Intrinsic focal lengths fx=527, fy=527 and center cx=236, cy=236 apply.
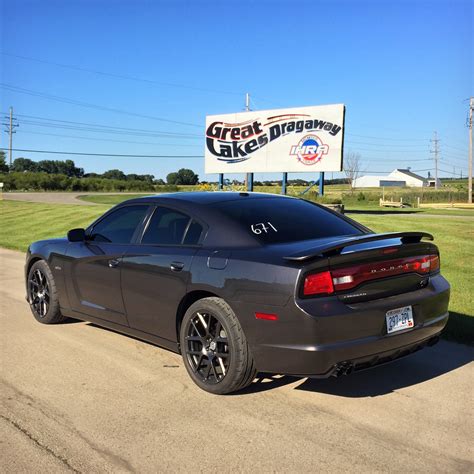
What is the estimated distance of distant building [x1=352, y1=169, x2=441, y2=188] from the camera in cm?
15238

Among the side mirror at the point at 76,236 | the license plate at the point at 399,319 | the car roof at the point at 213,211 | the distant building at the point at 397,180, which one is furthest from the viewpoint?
the distant building at the point at 397,180

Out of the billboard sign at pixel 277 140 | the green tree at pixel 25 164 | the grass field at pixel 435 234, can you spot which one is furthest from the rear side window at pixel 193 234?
the green tree at pixel 25 164

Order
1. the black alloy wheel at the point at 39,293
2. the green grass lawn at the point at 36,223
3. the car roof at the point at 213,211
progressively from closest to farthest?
the car roof at the point at 213,211 → the black alloy wheel at the point at 39,293 → the green grass lawn at the point at 36,223

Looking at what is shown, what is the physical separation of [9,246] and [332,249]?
12374 millimetres

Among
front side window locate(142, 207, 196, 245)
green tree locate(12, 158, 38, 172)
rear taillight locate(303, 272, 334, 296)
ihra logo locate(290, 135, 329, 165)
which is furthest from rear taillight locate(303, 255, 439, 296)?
green tree locate(12, 158, 38, 172)

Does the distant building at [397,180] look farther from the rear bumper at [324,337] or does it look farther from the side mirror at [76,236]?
the rear bumper at [324,337]

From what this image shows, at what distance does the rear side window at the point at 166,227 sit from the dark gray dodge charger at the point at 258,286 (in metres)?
0.01

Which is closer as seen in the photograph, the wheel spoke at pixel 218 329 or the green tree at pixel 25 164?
the wheel spoke at pixel 218 329

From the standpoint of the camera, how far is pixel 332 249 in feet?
11.6

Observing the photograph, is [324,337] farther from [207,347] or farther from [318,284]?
[207,347]

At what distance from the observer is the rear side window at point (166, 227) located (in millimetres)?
4500

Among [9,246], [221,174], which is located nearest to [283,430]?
[9,246]

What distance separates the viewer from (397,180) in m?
156

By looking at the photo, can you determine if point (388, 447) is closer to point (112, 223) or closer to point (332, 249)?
point (332, 249)
